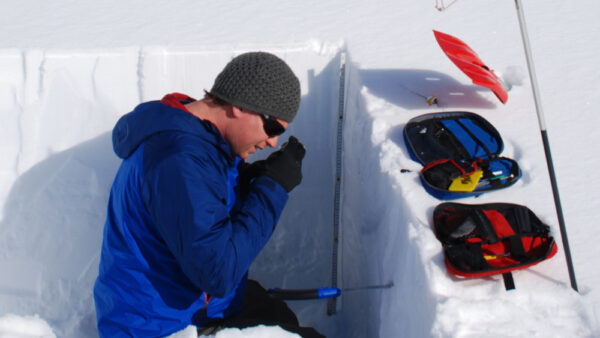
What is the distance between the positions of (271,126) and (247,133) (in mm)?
85

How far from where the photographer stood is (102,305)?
1.62m

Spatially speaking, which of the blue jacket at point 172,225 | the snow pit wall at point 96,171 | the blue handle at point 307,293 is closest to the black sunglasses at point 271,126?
the blue jacket at point 172,225

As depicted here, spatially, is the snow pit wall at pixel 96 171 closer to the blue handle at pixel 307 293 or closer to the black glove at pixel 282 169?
the blue handle at pixel 307 293

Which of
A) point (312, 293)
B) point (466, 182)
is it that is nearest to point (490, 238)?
point (466, 182)

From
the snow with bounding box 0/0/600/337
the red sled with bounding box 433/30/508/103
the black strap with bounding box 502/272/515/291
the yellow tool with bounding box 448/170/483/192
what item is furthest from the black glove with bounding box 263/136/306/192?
the red sled with bounding box 433/30/508/103

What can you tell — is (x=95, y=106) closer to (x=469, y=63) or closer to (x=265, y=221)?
(x=265, y=221)

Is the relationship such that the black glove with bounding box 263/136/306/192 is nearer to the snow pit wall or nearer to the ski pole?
the ski pole

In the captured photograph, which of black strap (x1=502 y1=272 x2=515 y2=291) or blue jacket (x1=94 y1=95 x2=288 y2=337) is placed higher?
blue jacket (x1=94 y1=95 x2=288 y2=337)

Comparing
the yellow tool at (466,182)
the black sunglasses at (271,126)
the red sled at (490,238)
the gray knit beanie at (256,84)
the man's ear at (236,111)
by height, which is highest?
the gray knit beanie at (256,84)

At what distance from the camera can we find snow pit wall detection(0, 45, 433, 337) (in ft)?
8.77

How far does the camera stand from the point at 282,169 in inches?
66.6

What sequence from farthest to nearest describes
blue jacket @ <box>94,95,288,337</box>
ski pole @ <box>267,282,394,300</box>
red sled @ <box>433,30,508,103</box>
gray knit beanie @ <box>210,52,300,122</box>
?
red sled @ <box>433,30,508,103</box>
ski pole @ <box>267,282,394,300</box>
gray knit beanie @ <box>210,52,300,122</box>
blue jacket @ <box>94,95,288,337</box>

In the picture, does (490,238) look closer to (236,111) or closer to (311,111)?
(236,111)

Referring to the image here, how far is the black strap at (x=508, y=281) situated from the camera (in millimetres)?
1509
